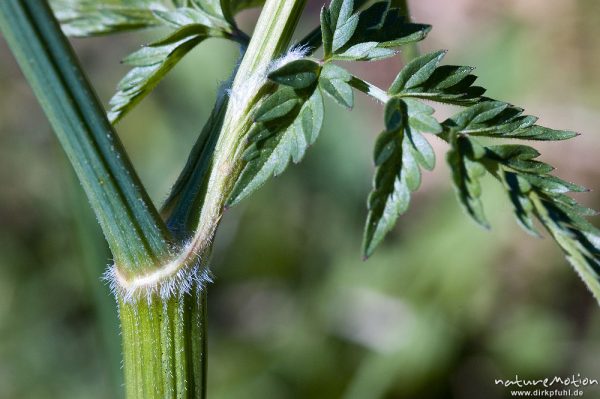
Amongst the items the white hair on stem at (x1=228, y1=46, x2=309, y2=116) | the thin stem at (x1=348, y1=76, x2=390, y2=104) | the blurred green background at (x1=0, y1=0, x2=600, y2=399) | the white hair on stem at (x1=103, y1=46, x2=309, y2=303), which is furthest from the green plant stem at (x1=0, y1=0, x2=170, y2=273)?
the blurred green background at (x1=0, y1=0, x2=600, y2=399)

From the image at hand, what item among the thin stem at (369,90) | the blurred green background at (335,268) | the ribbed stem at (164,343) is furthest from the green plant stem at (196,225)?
the blurred green background at (335,268)

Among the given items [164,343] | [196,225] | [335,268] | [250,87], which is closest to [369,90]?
[250,87]

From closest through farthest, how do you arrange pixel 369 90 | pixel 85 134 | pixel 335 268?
pixel 85 134, pixel 369 90, pixel 335 268

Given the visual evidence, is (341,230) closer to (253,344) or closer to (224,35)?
(253,344)

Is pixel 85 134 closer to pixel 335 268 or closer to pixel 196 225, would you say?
pixel 196 225

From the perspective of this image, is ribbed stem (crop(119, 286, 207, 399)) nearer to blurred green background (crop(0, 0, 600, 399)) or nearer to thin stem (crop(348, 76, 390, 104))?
thin stem (crop(348, 76, 390, 104))

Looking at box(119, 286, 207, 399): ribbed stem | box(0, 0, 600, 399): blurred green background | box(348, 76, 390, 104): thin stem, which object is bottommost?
box(0, 0, 600, 399): blurred green background

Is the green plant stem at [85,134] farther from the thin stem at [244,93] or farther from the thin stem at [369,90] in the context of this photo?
the thin stem at [369,90]
